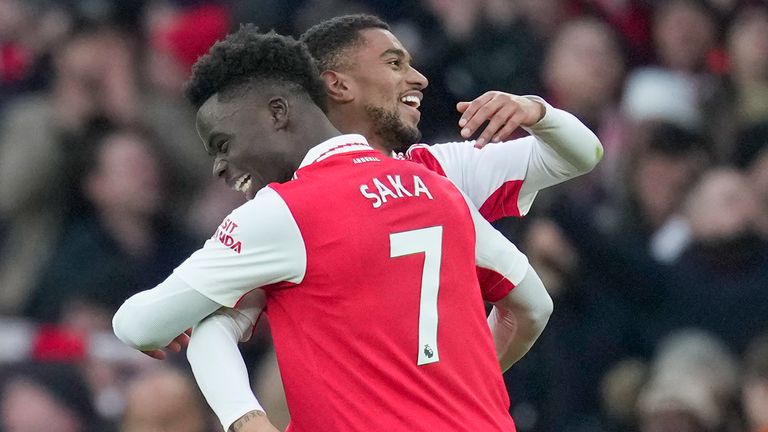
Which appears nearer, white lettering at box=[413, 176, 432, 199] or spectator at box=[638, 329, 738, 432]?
white lettering at box=[413, 176, 432, 199]

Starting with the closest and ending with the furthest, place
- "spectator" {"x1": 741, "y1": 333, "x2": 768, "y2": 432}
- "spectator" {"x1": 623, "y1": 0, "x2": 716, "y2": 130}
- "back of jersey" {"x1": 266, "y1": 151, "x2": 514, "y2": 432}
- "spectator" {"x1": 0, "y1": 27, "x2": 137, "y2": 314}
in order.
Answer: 1. "back of jersey" {"x1": 266, "y1": 151, "x2": 514, "y2": 432}
2. "spectator" {"x1": 741, "y1": 333, "x2": 768, "y2": 432}
3. "spectator" {"x1": 0, "y1": 27, "x2": 137, "y2": 314}
4. "spectator" {"x1": 623, "y1": 0, "x2": 716, "y2": 130}

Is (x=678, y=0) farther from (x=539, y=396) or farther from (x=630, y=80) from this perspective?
(x=539, y=396)

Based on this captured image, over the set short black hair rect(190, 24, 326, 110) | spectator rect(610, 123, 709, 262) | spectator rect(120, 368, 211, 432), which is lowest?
spectator rect(120, 368, 211, 432)

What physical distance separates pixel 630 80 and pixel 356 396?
4119 millimetres

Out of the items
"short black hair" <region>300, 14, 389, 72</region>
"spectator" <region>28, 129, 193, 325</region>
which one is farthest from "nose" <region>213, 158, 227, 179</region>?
"spectator" <region>28, 129, 193, 325</region>

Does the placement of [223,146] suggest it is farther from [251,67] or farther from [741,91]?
[741,91]

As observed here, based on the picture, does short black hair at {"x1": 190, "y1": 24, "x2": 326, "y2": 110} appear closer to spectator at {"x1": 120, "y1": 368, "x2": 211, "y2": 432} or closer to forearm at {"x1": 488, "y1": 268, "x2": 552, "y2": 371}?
forearm at {"x1": 488, "y1": 268, "x2": 552, "y2": 371}

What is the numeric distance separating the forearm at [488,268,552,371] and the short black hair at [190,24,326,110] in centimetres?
75

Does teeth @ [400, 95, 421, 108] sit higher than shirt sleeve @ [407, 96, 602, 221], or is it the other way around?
teeth @ [400, 95, 421, 108]

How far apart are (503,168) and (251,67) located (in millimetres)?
788

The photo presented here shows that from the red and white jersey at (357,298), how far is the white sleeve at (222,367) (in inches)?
3.8

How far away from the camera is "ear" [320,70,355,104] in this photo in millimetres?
4055

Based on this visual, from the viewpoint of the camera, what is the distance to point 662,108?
23.6ft

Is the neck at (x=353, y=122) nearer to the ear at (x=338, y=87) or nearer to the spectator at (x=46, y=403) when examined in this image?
the ear at (x=338, y=87)
